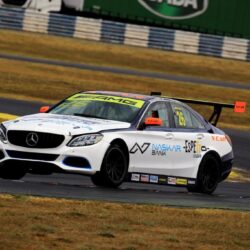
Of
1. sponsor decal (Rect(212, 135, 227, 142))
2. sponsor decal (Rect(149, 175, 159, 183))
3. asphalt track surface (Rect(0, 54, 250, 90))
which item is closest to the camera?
sponsor decal (Rect(149, 175, 159, 183))

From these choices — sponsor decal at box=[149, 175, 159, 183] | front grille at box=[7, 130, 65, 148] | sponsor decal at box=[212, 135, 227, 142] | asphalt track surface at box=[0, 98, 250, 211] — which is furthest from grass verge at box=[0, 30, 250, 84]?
front grille at box=[7, 130, 65, 148]

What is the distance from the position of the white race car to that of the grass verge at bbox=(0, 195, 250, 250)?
64.4 inches

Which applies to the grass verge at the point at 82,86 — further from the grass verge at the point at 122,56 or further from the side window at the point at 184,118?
the side window at the point at 184,118

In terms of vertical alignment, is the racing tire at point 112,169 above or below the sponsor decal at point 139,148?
below

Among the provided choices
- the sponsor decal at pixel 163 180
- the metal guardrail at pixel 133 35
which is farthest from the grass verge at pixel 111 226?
the metal guardrail at pixel 133 35

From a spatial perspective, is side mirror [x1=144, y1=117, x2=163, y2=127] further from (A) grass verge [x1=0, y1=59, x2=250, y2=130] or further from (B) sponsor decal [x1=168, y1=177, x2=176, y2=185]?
(A) grass verge [x1=0, y1=59, x2=250, y2=130]

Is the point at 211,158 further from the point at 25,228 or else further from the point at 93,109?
the point at 25,228

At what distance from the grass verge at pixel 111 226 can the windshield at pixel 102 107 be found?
2.54 metres

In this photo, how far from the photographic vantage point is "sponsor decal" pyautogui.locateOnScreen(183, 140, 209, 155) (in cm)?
1540

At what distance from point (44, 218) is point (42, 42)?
3597 cm

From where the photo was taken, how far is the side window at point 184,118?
50.4 ft

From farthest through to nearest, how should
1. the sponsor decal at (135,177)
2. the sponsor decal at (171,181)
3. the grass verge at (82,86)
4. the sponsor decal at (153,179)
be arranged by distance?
the grass verge at (82,86) < the sponsor decal at (171,181) < the sponsor decal at (153,179) < the sponsor decal at (135,177)

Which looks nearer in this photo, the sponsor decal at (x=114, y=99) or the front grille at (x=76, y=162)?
the front grille at (x=76, y=162)

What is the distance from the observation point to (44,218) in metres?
10.2
